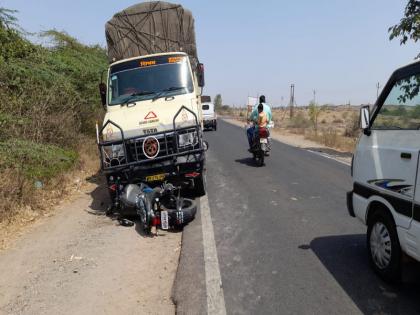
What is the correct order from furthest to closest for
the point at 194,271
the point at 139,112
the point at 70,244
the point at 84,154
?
the point at 84,154, the point at 139,112, the point at 70,244, the point at 194,271

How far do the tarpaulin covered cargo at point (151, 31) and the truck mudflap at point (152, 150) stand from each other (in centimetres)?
430

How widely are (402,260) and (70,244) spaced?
421cm

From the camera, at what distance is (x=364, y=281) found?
4.13 meters

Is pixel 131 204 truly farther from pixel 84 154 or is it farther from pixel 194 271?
pixel 84 154

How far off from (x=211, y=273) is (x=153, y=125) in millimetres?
3553

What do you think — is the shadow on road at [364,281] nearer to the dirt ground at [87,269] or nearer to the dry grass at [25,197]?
the dirt ground at [87,269]

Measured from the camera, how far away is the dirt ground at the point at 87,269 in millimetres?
4004

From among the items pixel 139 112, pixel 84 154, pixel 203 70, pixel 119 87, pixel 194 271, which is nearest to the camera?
pixel 194 271

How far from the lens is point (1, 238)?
6.02 metres

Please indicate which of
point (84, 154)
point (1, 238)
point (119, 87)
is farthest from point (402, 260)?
point (84, 154)

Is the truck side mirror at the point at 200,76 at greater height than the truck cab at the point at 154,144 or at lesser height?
greater

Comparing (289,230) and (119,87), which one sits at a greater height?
(119,87)

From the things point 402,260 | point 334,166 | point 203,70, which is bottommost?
point 334,166

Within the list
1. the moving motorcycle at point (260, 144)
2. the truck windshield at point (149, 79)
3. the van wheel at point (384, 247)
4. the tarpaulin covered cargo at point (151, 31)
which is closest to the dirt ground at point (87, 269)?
the van wheel at point (384, 247)
